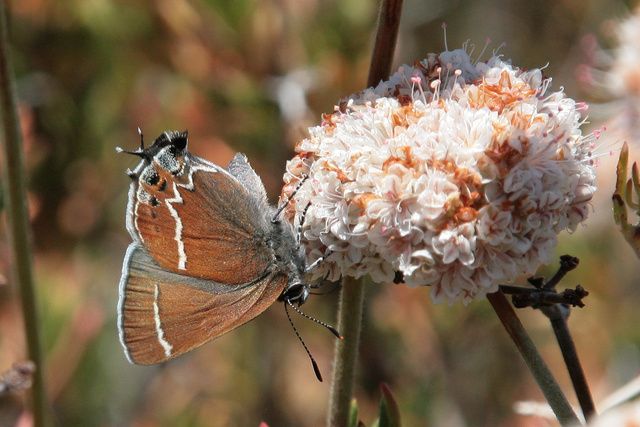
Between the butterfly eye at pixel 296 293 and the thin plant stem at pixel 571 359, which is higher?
the butterfly eye at pixel 296 293

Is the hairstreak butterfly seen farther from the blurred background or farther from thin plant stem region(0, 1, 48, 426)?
the blurred background

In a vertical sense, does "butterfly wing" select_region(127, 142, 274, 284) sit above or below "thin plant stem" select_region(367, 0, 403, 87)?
below

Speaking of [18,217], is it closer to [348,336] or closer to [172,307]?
[172,307]

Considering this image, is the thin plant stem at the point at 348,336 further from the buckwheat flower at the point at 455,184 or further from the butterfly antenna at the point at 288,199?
the butterfly antenna at the point at 288,199

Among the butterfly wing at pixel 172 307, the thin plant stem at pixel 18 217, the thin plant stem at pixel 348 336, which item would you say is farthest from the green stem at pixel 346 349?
the thin plant stem at pixel 18 217

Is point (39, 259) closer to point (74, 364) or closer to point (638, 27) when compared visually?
point (74, 364)

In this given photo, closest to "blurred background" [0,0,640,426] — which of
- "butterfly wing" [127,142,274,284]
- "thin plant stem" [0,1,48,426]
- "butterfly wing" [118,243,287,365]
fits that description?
"thin plant stem" [0,1,48,426]
